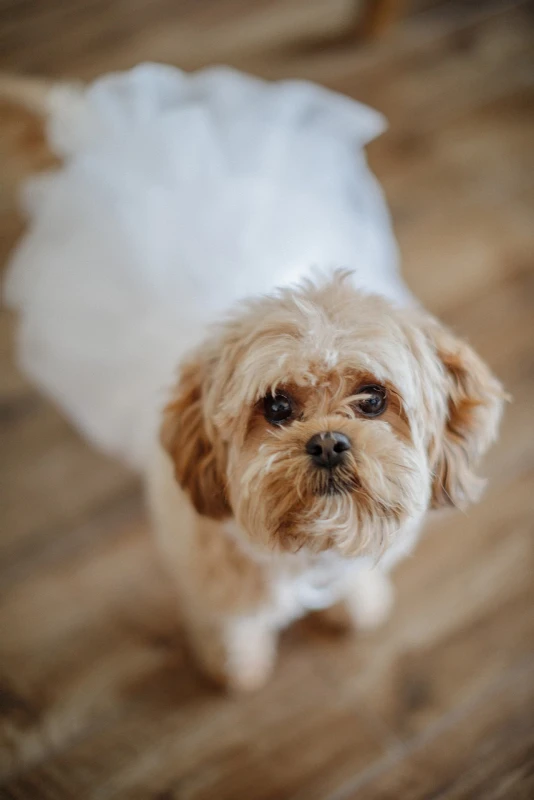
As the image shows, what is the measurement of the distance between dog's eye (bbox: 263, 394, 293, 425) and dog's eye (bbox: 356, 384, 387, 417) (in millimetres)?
82

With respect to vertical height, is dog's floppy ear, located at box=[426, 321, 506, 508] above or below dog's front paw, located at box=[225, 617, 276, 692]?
below

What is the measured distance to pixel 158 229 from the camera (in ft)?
3.42

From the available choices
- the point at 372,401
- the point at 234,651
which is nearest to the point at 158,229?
the point at 372,401

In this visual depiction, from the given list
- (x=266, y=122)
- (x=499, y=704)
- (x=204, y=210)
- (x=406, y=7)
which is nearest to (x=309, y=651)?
(x=499, y=704)

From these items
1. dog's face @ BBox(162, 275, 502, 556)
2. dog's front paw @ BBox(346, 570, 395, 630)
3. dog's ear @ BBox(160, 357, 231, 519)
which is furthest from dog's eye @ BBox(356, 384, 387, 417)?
dog's front paw @ BBox(346, 570, 395, 630)

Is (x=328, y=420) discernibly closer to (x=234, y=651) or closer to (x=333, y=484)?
(x=333, y=484)

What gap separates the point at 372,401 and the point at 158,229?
473 millimetres

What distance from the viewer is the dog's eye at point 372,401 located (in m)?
0.78

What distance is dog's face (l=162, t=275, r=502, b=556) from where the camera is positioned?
0.73 meters

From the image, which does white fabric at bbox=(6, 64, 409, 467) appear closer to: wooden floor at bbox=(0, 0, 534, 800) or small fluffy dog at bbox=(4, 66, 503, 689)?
small fluffy dog at bbox=(4, 66, 503, 689)

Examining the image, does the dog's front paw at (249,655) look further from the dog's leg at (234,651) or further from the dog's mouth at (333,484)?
the dog's mouth at (333,484)

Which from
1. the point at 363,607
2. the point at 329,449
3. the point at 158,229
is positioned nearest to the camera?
the point at 329,449

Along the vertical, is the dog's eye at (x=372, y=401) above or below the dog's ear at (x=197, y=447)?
below

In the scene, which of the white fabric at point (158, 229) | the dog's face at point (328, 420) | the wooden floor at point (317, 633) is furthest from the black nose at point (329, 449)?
the wooden floor at point (317, 633)
